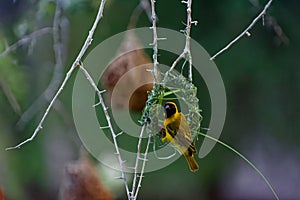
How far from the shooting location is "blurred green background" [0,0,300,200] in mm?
2035

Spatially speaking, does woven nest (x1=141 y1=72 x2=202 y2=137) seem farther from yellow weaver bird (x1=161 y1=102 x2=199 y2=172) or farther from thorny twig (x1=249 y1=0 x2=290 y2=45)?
thorny twig (x1=249 y1=0 x2=290 y2=45)

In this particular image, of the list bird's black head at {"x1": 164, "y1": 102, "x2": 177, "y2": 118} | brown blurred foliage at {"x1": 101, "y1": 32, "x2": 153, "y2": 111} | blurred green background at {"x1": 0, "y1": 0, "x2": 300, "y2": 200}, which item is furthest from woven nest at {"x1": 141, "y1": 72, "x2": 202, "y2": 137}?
blurred green background at {"x1": 0, "y1": 0, "x2": 300, "y2": 200}

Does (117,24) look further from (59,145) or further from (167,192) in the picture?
(167,192)

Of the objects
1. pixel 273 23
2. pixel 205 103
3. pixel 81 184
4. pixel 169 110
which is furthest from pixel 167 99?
pixel 205 103

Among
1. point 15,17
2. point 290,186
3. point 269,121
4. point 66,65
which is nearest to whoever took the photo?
point 15,17

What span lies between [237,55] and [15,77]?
0.85 metres

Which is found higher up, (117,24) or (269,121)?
(117,24)

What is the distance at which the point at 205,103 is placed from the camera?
2.15 meters

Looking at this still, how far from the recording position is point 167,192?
2.38 m

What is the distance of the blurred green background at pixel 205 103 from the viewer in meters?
2.04

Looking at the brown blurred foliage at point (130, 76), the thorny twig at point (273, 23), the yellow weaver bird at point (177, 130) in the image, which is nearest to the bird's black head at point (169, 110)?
the yellow weaver bird at point (177, 130)

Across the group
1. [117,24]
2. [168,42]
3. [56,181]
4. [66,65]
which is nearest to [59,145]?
[56,181]

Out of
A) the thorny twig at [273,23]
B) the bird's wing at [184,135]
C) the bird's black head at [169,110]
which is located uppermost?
the bird's black head at [169,110]

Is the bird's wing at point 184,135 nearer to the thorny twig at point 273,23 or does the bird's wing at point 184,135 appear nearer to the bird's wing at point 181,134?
the bird's wing at point 181,134
